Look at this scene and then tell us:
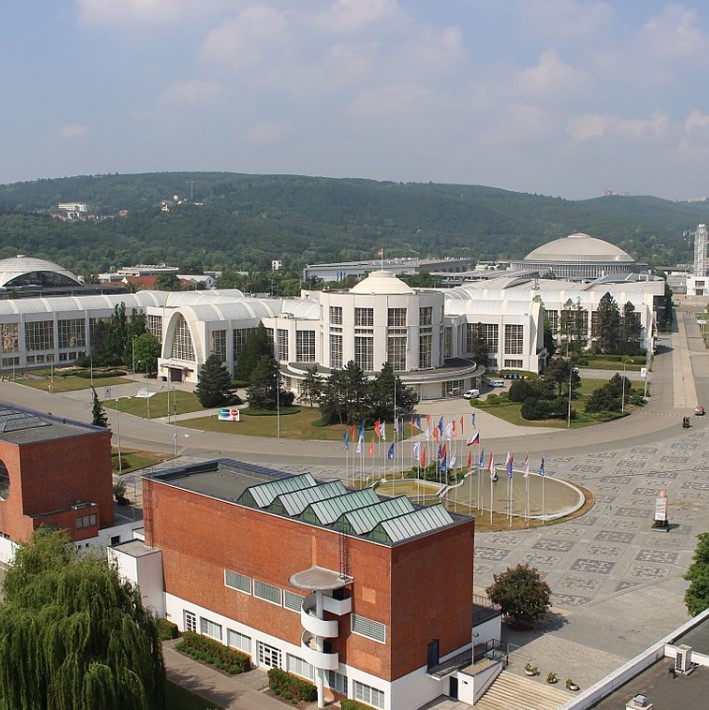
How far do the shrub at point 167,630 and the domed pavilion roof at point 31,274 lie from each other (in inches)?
3359

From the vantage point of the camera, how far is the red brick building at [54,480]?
35219mm

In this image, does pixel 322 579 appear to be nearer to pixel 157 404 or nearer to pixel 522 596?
pixel 522 596

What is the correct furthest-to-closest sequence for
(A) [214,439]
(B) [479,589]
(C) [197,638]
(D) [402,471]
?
(A) [214,439], (D) [402,471], (B) [479,589], (C) [197,638]

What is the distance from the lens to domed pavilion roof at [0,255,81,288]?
108062 millimetres

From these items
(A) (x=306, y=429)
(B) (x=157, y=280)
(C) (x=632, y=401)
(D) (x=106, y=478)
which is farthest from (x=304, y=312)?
(B) (x=157, y=280)

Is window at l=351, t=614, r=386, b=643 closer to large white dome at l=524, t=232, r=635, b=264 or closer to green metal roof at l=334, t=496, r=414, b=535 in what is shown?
green metal roof at l=334, t=496, r=414, b=535

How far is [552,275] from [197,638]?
462ft

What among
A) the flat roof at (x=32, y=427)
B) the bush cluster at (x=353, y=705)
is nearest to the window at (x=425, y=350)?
the flat roof at (x=32, y=427)

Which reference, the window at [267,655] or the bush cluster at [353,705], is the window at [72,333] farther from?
the bush cluster at [353,705]

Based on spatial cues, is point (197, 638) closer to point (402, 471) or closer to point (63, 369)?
point (402, 471)

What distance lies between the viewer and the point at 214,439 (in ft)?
188

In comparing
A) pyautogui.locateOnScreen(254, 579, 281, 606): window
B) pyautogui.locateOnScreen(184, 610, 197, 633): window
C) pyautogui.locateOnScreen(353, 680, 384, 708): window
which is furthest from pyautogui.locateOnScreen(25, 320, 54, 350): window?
pyautogui.locateOnScreen(353, 680, 384, 708): window

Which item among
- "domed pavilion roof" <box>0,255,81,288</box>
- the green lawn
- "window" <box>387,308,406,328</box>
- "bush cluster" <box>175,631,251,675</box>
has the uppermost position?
"domed pavilion roof" <box>0,255,81,288</box>

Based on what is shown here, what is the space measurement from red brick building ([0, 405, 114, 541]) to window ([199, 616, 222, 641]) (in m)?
8.52
